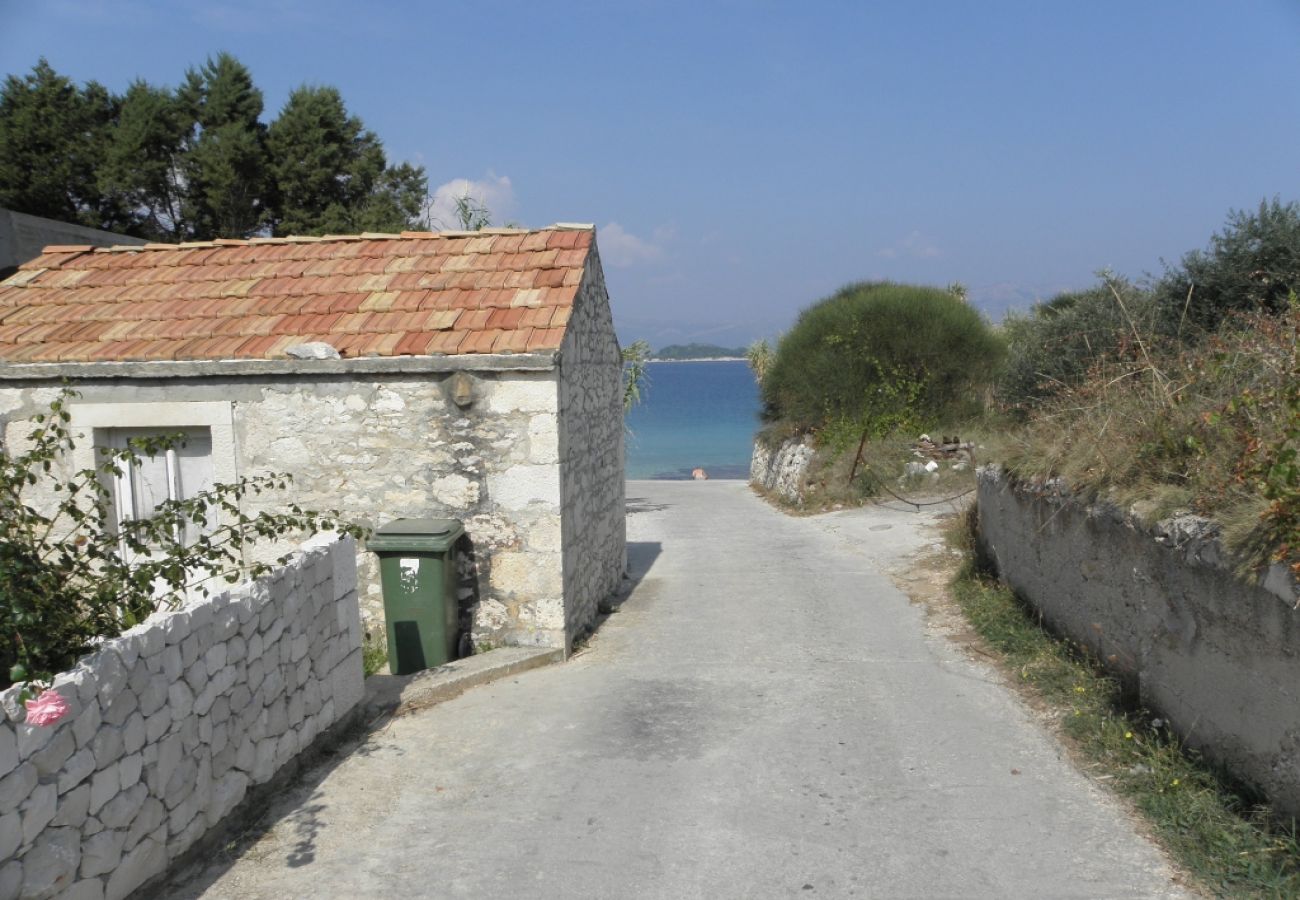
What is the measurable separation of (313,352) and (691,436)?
3158 inches

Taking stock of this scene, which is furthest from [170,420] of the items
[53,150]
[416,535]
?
[53,150]

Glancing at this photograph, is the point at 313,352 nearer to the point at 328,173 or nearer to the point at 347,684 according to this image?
the point at 347,684

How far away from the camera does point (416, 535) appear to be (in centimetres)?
794

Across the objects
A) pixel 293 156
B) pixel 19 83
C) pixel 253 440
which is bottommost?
pixel 253 440

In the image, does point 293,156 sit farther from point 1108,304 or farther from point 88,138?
point 1108,304

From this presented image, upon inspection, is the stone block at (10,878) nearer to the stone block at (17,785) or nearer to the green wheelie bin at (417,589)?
the stone block at (17,785)

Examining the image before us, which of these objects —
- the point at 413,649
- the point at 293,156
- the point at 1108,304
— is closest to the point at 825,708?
the point at 413,649

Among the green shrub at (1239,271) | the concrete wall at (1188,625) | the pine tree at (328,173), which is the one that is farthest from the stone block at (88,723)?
the pine tree at (328,173)

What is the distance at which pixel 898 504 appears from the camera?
18.8 m

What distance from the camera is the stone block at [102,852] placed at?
380 centimetres

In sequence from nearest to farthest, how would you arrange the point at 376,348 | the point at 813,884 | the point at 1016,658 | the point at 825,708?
the point at 813,884
the point at 825,708
the point at 1016,658
the point at 376,348

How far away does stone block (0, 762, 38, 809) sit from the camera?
336 centimetres

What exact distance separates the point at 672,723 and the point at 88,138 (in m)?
30.1

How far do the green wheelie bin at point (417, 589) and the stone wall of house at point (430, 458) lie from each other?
0.36m
